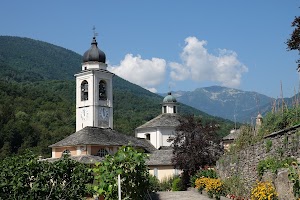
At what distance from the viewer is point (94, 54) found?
5766cm

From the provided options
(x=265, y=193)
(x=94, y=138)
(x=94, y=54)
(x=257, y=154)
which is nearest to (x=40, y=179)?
(x=265, y=193)

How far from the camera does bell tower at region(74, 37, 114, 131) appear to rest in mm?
56031

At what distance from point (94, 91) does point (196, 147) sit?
26932 millimetres

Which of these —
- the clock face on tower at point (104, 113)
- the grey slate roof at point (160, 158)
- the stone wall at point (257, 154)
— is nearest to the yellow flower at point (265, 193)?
the stone wall at point (257, 154)

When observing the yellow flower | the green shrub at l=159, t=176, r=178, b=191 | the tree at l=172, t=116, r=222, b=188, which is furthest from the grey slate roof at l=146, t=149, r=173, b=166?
the yellow flower

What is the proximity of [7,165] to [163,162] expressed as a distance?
32.6m

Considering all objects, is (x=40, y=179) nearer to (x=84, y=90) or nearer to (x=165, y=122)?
(x=165, y=122)

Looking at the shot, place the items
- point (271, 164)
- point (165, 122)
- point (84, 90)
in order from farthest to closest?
point (84, 90) → point (165, 122) → point (271, 164)

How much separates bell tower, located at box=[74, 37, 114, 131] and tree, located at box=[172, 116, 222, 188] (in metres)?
25.0

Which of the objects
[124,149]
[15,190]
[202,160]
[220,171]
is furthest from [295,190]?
[202,160]

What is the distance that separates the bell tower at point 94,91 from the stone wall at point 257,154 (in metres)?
32.1

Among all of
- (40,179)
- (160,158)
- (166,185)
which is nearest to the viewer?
(40,179)

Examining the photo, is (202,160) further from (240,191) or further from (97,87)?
(97,87)

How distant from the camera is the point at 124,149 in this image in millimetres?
15555
